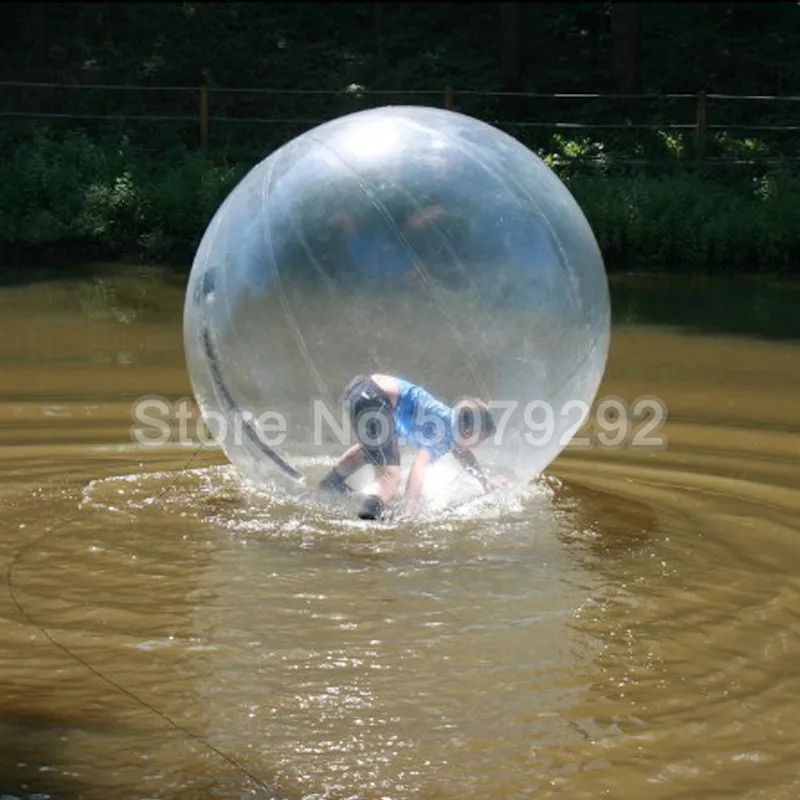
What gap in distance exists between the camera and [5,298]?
14.3 metres

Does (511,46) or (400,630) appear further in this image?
(511,46)

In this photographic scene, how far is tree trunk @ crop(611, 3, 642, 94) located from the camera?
21641 millimetres

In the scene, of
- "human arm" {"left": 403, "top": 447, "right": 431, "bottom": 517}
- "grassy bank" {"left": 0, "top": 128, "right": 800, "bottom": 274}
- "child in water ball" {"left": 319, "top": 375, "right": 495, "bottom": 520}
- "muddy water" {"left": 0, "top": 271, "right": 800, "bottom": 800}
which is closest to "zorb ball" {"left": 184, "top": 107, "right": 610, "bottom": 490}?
"child in water ball" {"left": 319, "top": 375, "right": 495, "bottom": 520}

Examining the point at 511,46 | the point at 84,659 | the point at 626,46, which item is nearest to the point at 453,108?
the point at 511,46

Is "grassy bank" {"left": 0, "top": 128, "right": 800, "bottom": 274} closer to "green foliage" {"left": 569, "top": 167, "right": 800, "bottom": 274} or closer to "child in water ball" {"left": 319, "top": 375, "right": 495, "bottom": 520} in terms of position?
"green foliage" {"left": 569, "top": 167, "right": 800, "bottom": 274}

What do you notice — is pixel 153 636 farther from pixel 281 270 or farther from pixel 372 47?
pixel 372 47

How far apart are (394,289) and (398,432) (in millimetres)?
584

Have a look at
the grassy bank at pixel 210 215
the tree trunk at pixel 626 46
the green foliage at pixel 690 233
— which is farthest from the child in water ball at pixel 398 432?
the tree trunk at pixel 626 46

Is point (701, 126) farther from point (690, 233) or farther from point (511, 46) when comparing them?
point (511, 46)

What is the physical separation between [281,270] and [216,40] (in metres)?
18.4

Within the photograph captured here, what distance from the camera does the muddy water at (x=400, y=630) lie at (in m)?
4.70

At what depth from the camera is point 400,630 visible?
5.78 m

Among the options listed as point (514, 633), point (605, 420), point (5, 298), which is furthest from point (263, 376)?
point (5, 298)

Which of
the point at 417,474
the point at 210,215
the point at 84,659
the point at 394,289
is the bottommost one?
the point at 84,659
